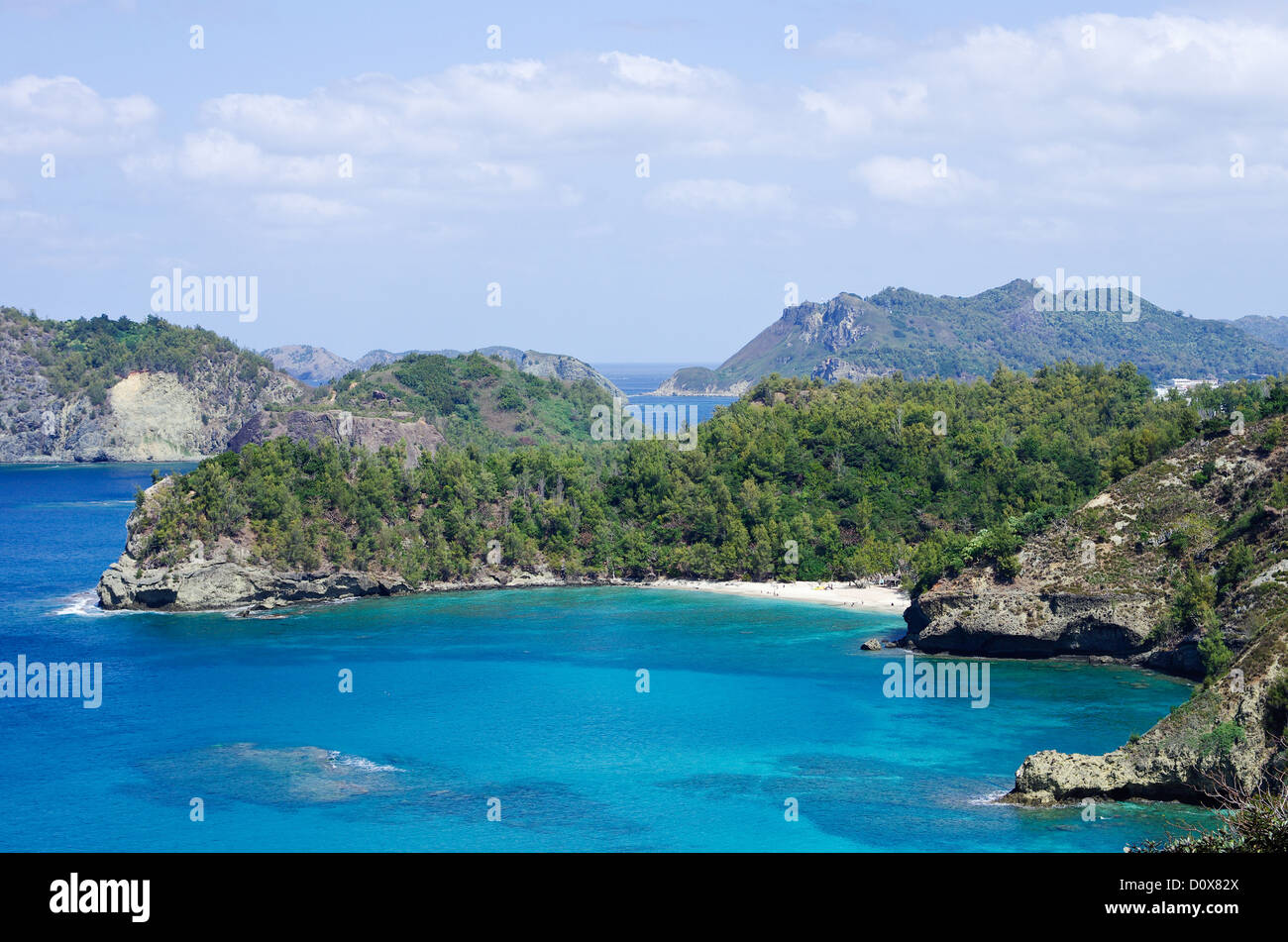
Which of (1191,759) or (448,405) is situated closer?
(1191,759)

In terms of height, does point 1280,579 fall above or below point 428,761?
above

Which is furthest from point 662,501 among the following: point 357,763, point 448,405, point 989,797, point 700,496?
point 448,405

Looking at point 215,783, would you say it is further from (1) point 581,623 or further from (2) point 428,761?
(1) point 581,623

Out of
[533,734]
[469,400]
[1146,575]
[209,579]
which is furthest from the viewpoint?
[469,400]

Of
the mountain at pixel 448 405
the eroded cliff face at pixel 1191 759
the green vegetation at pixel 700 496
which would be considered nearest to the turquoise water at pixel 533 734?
the eroded cliff face at pixel 1191 759

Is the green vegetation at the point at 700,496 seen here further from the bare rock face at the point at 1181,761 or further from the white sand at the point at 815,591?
the bare rock face at the point at 1181,761

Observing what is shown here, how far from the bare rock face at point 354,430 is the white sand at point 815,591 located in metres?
55.1

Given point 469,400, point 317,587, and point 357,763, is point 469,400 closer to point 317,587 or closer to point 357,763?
point 317,587

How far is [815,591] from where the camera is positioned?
94.4 meters

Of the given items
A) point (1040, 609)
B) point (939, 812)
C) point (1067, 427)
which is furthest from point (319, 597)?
point (1067, 427)

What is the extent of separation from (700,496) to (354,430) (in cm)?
5855

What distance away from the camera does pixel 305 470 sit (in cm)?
10419

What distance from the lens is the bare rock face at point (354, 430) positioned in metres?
146
